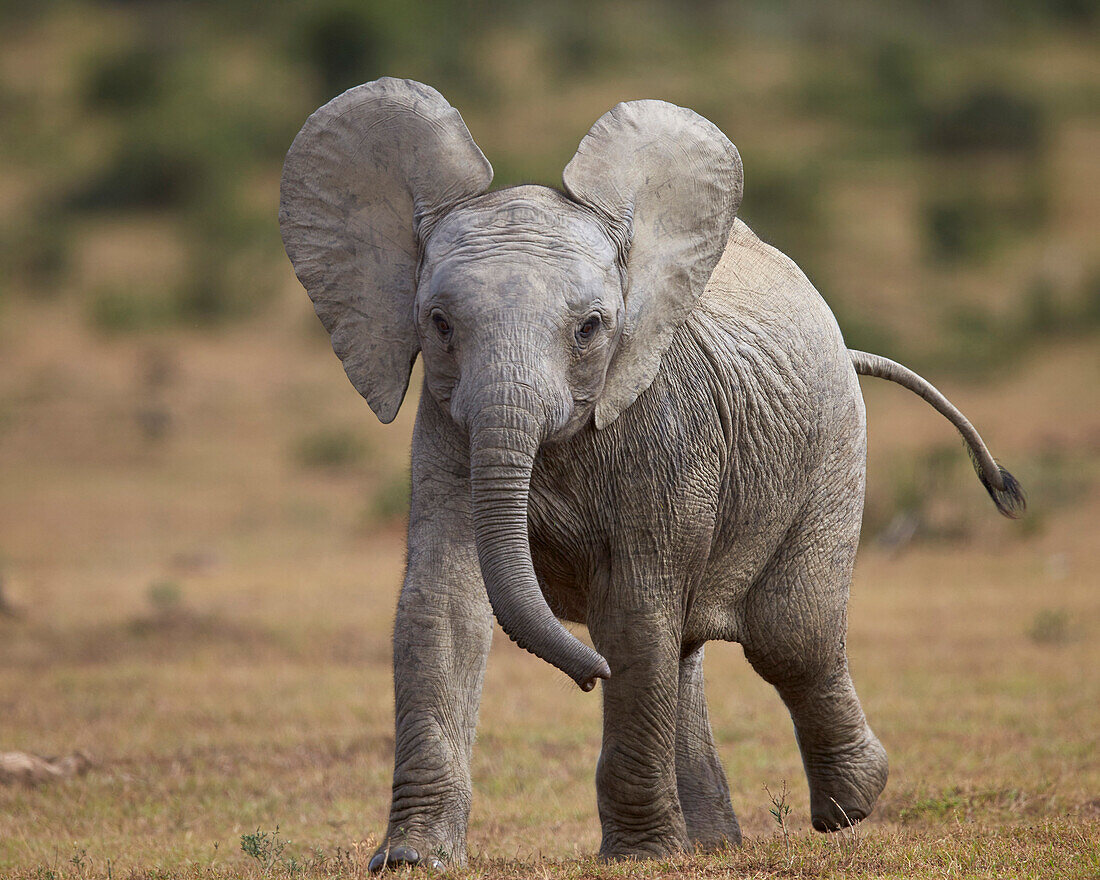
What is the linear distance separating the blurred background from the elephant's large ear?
11.4 inches

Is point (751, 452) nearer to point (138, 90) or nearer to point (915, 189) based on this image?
point (915, 189)

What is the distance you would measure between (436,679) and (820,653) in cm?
136

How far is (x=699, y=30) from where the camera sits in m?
44.1

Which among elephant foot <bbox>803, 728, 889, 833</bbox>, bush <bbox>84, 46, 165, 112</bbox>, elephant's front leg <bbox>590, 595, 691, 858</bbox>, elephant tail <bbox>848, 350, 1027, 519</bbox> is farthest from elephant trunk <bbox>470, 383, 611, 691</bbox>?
bush <bbox>84, 46, 165, 112</bbox>

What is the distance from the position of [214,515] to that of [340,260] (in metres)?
10.1

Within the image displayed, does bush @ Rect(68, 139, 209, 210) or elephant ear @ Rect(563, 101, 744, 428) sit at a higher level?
elephant ear @ Rect(563, 101, 744, 428)

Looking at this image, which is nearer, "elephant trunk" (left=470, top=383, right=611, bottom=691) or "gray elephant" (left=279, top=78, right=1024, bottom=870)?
"elephant trunk" (left=470, top=383, right=611, bottom=691)

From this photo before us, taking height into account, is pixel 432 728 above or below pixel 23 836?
above

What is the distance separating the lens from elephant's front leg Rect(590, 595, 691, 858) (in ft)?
14.2

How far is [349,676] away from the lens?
8.70m

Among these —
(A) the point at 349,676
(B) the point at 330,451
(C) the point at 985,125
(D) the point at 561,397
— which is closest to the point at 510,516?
(D) the point at 561,397

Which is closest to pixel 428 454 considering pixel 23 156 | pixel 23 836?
pixel 23 836

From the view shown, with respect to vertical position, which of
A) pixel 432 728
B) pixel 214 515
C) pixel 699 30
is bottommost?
pixel 214 515

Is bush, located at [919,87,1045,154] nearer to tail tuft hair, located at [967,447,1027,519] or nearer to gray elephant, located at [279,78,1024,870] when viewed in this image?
tail tuft hair, located at [967,447,1027,519]
